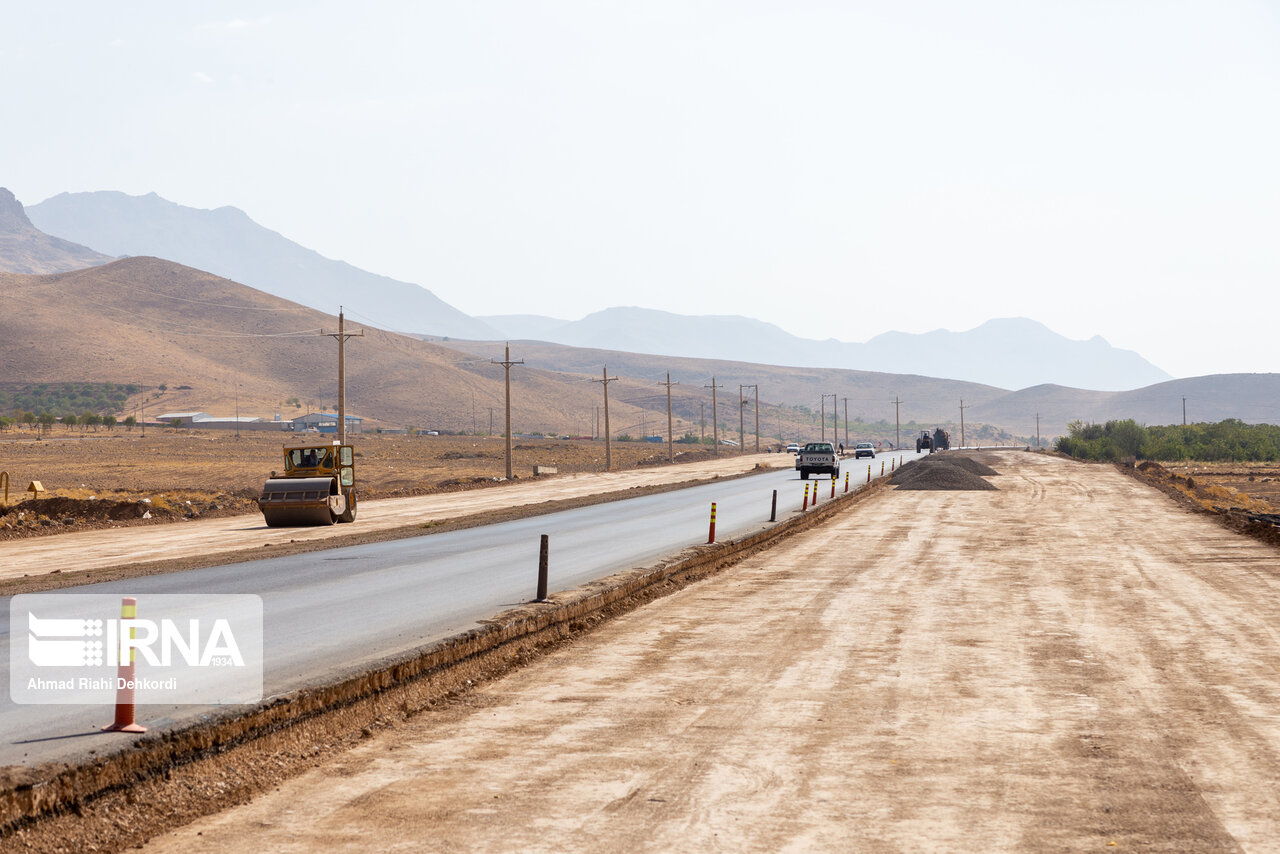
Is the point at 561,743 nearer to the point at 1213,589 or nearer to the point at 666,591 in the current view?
the point at 666,591

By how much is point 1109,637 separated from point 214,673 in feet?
36.0

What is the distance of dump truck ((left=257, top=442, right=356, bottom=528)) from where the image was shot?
34250mm

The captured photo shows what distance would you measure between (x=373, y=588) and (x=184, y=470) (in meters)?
61.1

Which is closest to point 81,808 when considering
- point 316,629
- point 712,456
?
point 316,629

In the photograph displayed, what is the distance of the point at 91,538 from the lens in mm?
32156

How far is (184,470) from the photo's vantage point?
75438mm

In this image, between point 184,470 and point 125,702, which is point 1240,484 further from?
point 125,702

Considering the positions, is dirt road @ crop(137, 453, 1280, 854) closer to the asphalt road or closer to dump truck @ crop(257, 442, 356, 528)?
Result: the asphalt road

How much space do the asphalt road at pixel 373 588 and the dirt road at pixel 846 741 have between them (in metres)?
2.27

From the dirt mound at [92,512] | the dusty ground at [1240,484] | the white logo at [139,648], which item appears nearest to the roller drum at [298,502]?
the dirt mound at [92,512]

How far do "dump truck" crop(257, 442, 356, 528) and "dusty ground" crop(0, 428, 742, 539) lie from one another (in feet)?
19.7

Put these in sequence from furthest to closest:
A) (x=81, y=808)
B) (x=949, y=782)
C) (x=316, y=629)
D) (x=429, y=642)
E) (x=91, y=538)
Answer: (x=91, y=538), (x=316, y=629), (x=429, y=642), (x=949, y=782), (x=81, y=808)

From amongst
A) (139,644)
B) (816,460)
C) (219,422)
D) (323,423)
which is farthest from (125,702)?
(219,422)

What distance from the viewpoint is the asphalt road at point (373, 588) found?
10320 mm
